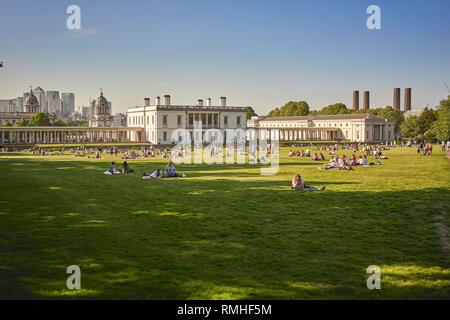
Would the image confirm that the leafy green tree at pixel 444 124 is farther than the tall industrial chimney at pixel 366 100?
No

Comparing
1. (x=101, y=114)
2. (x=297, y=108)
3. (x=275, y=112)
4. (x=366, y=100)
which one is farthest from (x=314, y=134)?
(x=101, y=114)

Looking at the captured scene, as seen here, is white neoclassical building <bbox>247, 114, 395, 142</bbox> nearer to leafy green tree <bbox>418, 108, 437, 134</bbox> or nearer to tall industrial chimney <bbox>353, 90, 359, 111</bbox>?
leafy green tree <bbox>418, 108, 437, 134</bbox>

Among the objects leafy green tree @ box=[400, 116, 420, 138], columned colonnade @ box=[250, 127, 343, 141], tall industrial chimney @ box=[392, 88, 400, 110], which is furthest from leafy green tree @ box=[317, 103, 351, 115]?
leafy green tree @ box=[400, 116, 420, 138]

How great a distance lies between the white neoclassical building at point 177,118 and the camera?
9112 centimetres

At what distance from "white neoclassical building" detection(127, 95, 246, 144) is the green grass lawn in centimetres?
7333

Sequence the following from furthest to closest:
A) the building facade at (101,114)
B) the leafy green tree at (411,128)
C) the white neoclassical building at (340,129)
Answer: the building facade at (101,114), the white neoclassical building at (340,129), the leafy green tree at (411,128)

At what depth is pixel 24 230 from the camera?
10.7 meters

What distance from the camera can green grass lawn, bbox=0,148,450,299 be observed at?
23.6ft

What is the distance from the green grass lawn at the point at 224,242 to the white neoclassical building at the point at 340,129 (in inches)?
3951

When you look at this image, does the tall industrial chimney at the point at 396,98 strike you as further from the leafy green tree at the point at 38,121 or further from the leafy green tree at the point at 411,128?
the leafy green tree at the point at 38,121

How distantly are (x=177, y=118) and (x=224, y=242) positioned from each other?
8460 centimetres

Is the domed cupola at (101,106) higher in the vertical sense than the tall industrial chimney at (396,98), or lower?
lower

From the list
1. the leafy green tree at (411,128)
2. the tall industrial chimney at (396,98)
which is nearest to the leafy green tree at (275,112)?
the tall industrial chimney at (396,98)
